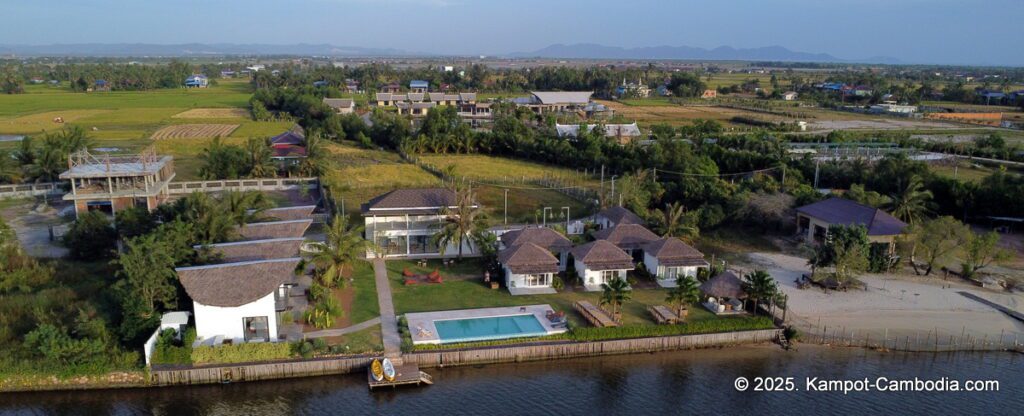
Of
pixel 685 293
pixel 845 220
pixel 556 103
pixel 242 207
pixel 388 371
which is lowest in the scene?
pixel 388 371

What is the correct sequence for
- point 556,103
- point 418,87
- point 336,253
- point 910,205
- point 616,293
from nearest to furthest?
1. point 616,293
2. point 336,253
3. point 910,205
4. point 556,103
5. point 418,87

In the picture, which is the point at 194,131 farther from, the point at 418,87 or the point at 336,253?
the point at 336,253

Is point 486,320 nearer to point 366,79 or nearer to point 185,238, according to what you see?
point 185,238

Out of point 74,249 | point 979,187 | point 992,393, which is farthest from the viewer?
point 979,187

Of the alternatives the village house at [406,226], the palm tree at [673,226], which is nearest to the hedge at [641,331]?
the palm tree at [673,226]

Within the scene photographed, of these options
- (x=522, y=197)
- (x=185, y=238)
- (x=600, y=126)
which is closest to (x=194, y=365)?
(x=185, y=238)

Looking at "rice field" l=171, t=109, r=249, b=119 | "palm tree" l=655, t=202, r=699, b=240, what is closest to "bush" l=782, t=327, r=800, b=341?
"palm tree" l=655, t=202, r=699, b=240

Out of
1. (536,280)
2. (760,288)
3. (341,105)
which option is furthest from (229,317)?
(341,105)
